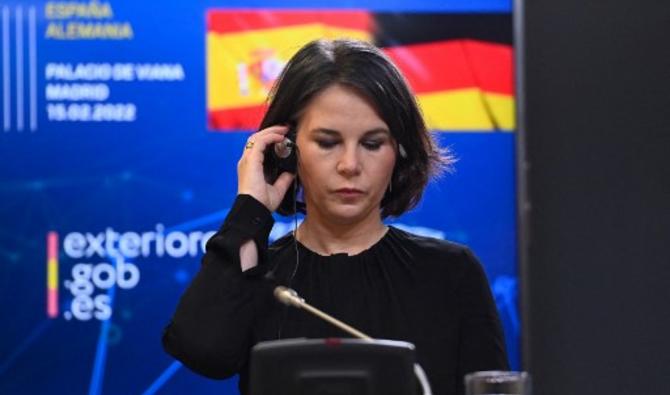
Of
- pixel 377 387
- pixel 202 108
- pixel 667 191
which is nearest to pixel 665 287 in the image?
pixel 667 191

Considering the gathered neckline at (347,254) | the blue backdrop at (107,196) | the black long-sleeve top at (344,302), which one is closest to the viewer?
the black long-sleeve top at (344,302)

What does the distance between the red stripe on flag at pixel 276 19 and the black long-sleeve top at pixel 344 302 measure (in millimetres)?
1450

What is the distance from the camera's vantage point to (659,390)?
3.74m

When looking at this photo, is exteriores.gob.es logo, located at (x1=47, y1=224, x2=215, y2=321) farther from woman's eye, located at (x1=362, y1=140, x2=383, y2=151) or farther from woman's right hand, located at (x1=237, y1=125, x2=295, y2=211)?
woman's eye, located at (x1=362, y1=140, x2=383, y2=151)

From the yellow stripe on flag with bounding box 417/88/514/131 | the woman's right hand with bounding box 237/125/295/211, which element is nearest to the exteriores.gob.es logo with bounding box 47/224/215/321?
the yellow stripe on flag with bounding box 417/88/514/131

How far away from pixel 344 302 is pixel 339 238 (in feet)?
0.43

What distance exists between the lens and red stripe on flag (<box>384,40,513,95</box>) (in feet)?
12.1

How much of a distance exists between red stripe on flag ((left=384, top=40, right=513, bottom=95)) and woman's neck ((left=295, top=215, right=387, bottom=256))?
145 centimetres

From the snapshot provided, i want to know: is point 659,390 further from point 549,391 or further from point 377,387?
point 377,387

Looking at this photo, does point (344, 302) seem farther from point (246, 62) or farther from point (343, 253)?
point (246, 62)

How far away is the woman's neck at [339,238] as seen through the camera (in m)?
2.26

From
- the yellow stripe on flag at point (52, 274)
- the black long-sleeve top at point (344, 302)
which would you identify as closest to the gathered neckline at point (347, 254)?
the black long-sleeve top at point (344, 302)

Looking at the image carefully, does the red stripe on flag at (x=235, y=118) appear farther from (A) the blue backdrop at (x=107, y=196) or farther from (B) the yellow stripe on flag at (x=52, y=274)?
(B) the yellow stripe on flag at (x=52, y=274)

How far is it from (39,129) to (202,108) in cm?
44
